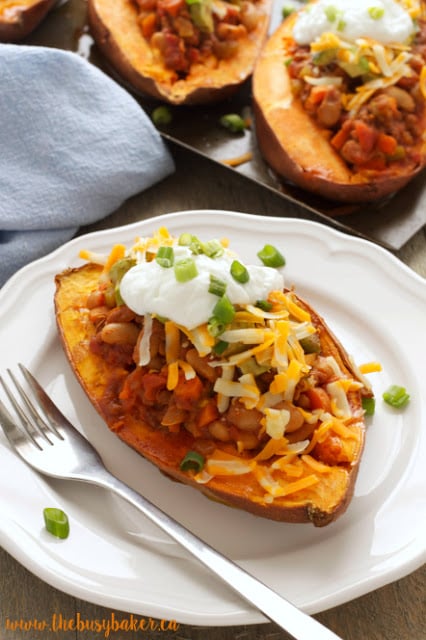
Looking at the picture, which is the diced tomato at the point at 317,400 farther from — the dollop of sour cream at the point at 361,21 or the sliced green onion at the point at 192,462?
the dollop of sour cream at the point at 361,21

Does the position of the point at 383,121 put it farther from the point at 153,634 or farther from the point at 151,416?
the point at 153,634

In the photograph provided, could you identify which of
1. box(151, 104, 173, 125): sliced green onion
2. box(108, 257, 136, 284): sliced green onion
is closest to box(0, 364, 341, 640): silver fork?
box(108, 257, 136, 284): sliced green onion

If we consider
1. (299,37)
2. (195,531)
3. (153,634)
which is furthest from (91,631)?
(299,37)

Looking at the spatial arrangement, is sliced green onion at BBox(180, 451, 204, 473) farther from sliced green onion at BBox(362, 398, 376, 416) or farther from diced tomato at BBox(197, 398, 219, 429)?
Answer: sliced green onion at BBox(362, 398, 376, 416)

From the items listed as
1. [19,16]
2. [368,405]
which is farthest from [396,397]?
[19,16]

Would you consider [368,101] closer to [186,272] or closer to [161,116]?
[161,116]

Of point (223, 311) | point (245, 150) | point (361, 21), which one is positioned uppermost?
point (361, 21)
